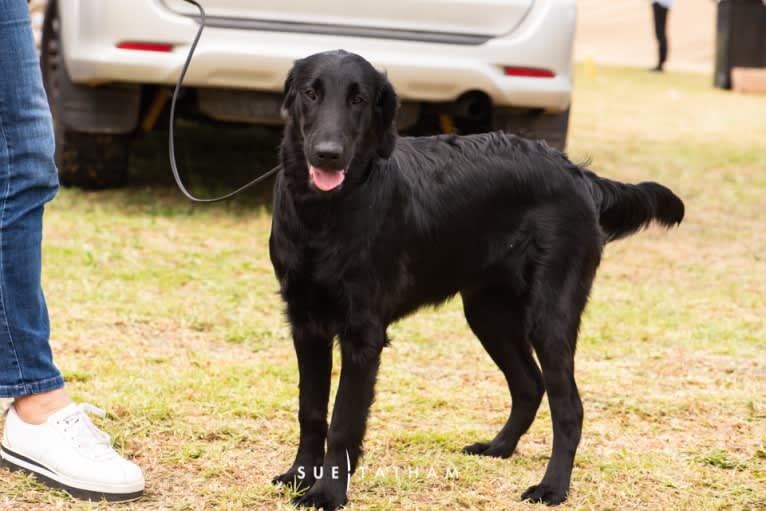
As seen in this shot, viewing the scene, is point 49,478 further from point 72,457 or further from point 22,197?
point 22,197

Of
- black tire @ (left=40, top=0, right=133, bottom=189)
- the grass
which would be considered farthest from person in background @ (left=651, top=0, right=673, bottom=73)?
black tire @ (left=40, top=0, right=133, bottom=189)

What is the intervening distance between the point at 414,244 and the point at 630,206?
81 centimetres

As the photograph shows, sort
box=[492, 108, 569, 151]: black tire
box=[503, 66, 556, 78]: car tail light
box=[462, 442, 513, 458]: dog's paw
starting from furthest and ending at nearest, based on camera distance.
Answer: box=[492, 108, 569, 151]: black tire < box=[503, 66, 556, 78]: car tail light < box=[462, 442, 513, 458]: dog's paw

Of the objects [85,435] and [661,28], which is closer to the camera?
[85,435]

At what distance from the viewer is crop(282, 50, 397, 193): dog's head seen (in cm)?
290

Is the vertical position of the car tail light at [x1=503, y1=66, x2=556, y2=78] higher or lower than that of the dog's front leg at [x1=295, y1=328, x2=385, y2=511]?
higher

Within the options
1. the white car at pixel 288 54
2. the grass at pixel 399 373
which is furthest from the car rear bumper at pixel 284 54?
the grass at pixel 399 373

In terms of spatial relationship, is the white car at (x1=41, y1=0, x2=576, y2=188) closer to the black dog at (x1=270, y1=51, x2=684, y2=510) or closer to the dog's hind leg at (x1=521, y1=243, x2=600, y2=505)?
the black dog at (x1=270, y1=51, x2=684, y2=510)

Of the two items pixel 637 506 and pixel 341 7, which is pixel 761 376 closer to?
pixel 637 506

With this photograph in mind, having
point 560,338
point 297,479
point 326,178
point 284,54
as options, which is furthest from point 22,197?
point 284,54

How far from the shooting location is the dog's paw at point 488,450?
3533mm

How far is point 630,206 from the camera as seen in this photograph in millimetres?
3590

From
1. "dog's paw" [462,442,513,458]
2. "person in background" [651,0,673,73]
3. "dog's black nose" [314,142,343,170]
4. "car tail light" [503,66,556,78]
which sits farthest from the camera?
"person in background" [651,0,673,73]

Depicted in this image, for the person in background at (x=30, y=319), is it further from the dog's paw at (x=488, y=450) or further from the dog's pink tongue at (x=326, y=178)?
the dog's paw at (x=488, y=450)
